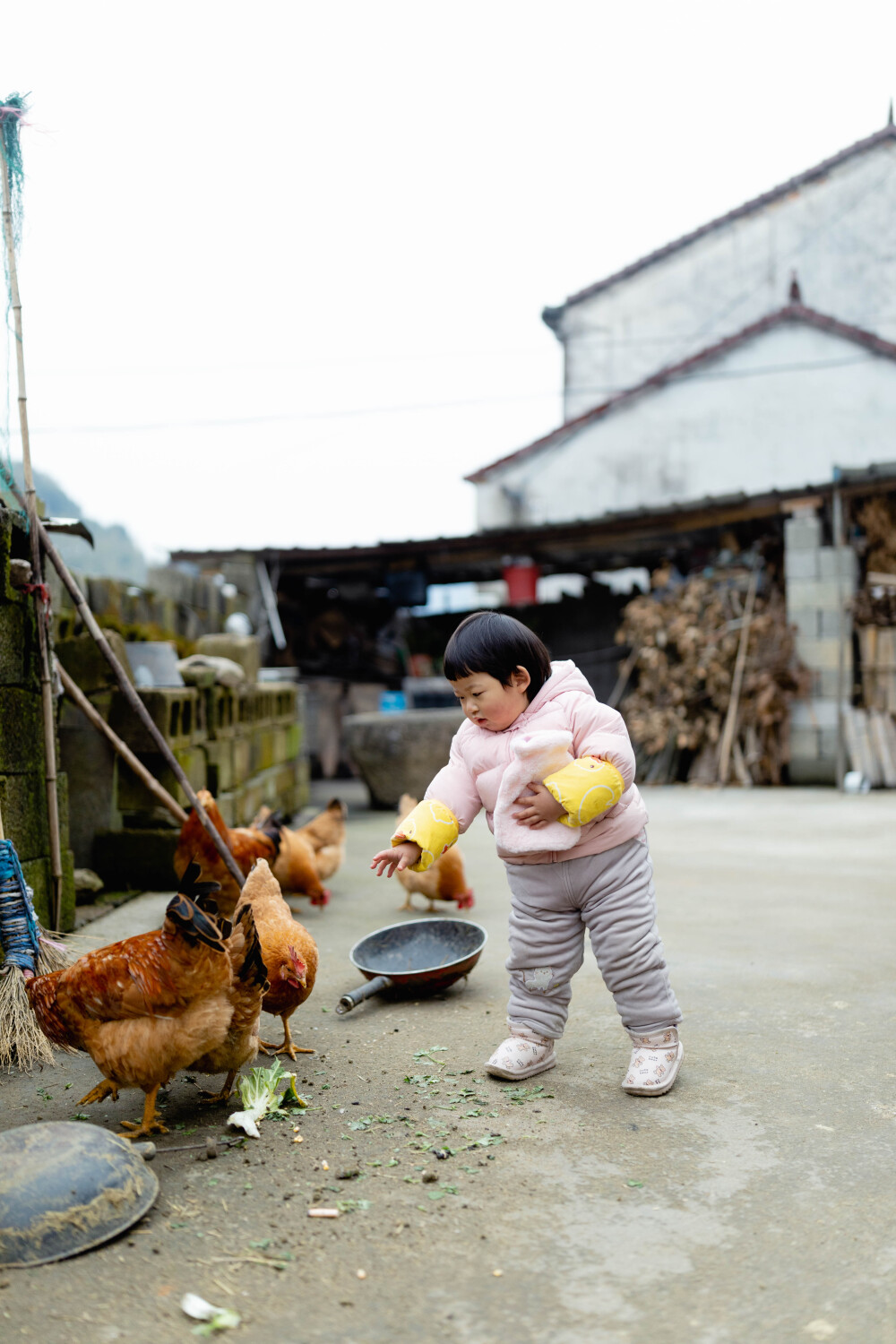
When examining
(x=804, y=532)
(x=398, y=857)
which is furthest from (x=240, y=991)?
(x=804, y=532)

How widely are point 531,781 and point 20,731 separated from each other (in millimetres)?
1824

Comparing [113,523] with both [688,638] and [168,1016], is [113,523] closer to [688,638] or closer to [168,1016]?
[688,638]

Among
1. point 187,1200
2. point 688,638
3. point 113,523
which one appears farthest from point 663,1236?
point 113,523

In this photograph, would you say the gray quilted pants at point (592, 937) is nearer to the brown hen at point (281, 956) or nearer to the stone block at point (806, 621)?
the brown hen at point (281, 956)

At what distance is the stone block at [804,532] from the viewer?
31.8 feet

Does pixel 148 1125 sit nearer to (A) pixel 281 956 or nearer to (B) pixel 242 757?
(A) pixel 281 956

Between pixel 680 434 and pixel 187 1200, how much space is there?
13.2m

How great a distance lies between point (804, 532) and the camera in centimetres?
974

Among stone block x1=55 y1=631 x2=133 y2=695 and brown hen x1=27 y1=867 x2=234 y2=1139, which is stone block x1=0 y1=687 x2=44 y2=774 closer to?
brown hen x1=27 y1=867 x2=234 y2=1139

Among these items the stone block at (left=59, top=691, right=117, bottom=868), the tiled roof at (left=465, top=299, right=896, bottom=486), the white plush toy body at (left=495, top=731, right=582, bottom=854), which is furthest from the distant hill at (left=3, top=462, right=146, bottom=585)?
the tiled roof at (left=465, top=299, right=896, bottom=486)

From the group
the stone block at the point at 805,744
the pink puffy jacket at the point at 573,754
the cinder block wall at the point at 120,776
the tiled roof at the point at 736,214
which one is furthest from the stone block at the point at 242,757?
the tiled roof at the point at 736,214

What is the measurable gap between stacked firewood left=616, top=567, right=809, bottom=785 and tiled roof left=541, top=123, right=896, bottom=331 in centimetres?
774

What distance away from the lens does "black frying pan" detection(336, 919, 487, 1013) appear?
3.13 meters

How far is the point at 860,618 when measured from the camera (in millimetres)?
9633
